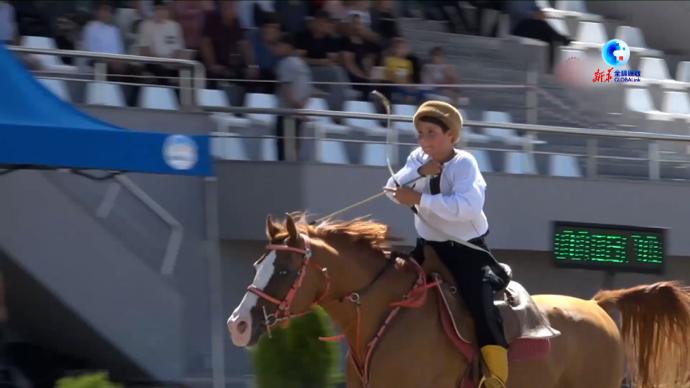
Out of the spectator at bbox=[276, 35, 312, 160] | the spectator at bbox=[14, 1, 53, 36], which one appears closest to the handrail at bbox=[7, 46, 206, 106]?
the spectator at bbox=[276, 35, 312, 160]

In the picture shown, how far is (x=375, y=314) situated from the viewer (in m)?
6.64

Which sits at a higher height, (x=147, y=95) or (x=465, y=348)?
(x=147, y=95)

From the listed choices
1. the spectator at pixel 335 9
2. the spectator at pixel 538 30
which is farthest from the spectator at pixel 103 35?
the spectator at pixel 538 30

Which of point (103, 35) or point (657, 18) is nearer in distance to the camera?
point (103, 35)

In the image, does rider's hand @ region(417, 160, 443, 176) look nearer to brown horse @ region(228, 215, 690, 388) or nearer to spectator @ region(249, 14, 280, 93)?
brown horse @ region(228, 215, 690, 388)

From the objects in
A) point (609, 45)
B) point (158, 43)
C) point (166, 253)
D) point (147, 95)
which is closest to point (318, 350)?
point (166, 253)

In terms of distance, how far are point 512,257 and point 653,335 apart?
5945 mm

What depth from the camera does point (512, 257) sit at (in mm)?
13914

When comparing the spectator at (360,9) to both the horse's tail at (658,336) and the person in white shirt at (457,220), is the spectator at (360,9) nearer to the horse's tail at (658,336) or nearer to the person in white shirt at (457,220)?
the horse's tail at (658,336)

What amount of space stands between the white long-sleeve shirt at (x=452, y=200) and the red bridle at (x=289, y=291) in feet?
1.76

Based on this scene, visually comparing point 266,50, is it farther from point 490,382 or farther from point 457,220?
point 490,382

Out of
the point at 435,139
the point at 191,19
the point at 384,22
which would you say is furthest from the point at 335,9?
the point at 435,139

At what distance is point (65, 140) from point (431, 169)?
2.91 meters

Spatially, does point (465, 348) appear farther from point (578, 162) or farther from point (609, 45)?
point (609, 45)
